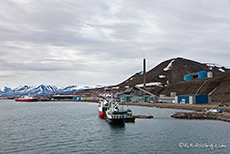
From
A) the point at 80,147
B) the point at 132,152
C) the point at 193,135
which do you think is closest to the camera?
the point at 132,152

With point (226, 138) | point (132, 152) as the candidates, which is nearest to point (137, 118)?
point (226, 138)

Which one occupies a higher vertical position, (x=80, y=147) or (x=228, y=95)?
(x=228, y=95)

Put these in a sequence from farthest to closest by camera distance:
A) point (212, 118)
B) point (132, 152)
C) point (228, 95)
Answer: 1. point (228, 95)
2. point (212, 118)
3. point (132, 152)

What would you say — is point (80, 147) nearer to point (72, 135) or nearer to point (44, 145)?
point (44, 145)

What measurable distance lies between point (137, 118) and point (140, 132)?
2581 cm

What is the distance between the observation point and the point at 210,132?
168ft

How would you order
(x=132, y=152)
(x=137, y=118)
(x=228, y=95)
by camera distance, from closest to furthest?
1. (x=132, y=152)
2. (x=137, y=118)
3. (x=228, y=95)

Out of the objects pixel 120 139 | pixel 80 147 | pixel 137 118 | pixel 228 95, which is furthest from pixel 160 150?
pixel 228 95

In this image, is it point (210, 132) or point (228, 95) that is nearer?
point (210, 132)

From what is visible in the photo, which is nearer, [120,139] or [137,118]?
[120,139]

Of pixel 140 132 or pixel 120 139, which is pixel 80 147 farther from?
pixel 140 132

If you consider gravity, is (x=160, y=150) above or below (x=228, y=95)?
below

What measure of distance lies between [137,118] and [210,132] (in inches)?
1239

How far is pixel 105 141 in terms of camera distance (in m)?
45.5
